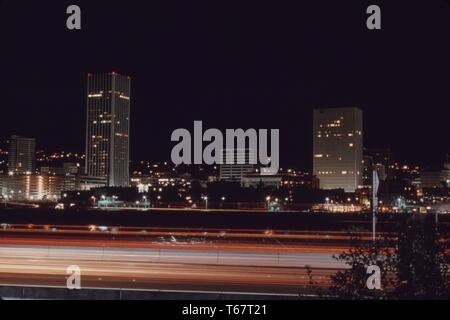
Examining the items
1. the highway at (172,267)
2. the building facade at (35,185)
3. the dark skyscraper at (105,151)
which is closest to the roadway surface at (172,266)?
the highway at (172,267)

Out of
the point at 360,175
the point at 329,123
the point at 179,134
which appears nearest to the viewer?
the point at 179,134

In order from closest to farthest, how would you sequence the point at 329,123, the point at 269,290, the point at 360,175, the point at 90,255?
the point at 269,290, the point at 90,255, the point at 329,123, the point at 360,175

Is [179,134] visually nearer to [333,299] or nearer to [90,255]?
[333,299]

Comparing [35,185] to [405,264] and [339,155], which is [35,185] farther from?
[405,264]

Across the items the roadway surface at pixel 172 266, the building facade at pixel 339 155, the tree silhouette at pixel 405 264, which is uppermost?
the building facade at pixel 339 155

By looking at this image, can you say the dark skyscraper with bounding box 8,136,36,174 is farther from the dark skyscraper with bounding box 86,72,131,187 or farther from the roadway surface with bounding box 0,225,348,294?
the roadway surface with bounding box 0,225,348,294

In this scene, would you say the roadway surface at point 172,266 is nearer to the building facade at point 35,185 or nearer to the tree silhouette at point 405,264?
the tree silhouette at point 405,264

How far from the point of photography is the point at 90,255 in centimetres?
1282

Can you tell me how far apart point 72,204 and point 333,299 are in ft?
253

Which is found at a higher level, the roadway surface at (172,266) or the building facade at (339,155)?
the building facade at (339,155)

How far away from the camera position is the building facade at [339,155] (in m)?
70.8

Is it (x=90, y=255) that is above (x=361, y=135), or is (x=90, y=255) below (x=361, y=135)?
below

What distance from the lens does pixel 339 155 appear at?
77.8 metres
